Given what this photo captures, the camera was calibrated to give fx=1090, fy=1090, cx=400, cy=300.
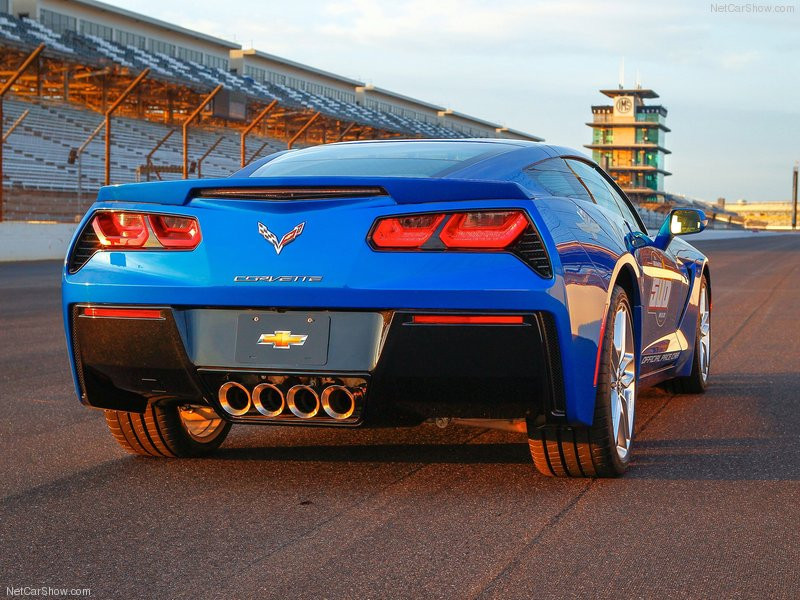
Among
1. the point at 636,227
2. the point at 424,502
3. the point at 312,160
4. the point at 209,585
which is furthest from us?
the point at 636,227

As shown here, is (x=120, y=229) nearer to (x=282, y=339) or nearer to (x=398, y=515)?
(x=282, y=339)

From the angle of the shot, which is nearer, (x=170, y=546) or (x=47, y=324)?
(x=170, y=546)

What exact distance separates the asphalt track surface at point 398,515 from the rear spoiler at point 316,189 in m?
1.05

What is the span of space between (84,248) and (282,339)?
873mm

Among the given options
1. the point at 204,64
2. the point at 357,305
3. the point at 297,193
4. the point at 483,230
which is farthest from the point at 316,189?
the point at 204,64

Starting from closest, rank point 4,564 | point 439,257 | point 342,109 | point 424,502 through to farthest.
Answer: point 4,564 → point 439,257 → point 424,502 → point 342,109

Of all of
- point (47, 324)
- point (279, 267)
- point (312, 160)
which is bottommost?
point (47, 324)

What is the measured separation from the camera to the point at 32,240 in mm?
24531

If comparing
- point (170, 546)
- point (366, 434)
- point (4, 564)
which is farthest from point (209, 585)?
point (366, 434)

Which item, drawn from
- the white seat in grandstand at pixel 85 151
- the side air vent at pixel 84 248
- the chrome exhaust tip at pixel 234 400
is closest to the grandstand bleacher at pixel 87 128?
the white seat in grandstand at pixel 85 151

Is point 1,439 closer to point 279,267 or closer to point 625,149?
point 279,267

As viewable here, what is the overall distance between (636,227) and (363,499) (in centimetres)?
230

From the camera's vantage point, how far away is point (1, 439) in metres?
4.88

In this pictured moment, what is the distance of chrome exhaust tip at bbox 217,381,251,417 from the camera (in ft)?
12.3
